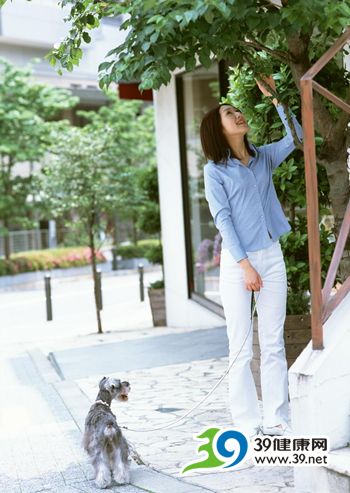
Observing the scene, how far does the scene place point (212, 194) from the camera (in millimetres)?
4684

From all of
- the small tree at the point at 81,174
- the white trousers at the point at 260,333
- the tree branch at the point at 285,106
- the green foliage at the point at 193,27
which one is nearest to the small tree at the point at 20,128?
the small tree at the point at 81,174

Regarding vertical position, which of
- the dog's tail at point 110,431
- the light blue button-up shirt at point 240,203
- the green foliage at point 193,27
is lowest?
the dog's tail at point 110,431

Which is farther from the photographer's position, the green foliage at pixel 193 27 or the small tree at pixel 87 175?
the small tree at pixel 87 175

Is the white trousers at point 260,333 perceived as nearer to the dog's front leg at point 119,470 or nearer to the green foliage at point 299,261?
the dog's front leg at point 119,470

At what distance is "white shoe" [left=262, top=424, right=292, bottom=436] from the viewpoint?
4711 mm

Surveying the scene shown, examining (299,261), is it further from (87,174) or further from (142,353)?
(87,174)

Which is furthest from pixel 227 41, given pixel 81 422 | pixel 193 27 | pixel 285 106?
pixel 81 422

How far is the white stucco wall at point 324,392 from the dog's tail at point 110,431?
3.43 ft

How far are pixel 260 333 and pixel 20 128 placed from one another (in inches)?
1078

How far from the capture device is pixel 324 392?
380 cm

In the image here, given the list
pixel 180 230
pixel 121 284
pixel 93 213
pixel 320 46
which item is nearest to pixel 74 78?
pixel 121 284

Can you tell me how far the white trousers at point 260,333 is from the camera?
15.4 ft

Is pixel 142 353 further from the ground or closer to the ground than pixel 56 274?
further from the ground

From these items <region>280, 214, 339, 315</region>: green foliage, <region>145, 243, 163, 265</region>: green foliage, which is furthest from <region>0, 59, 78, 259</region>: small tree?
<region>280, 214, 339, 315</region>: green foliage
